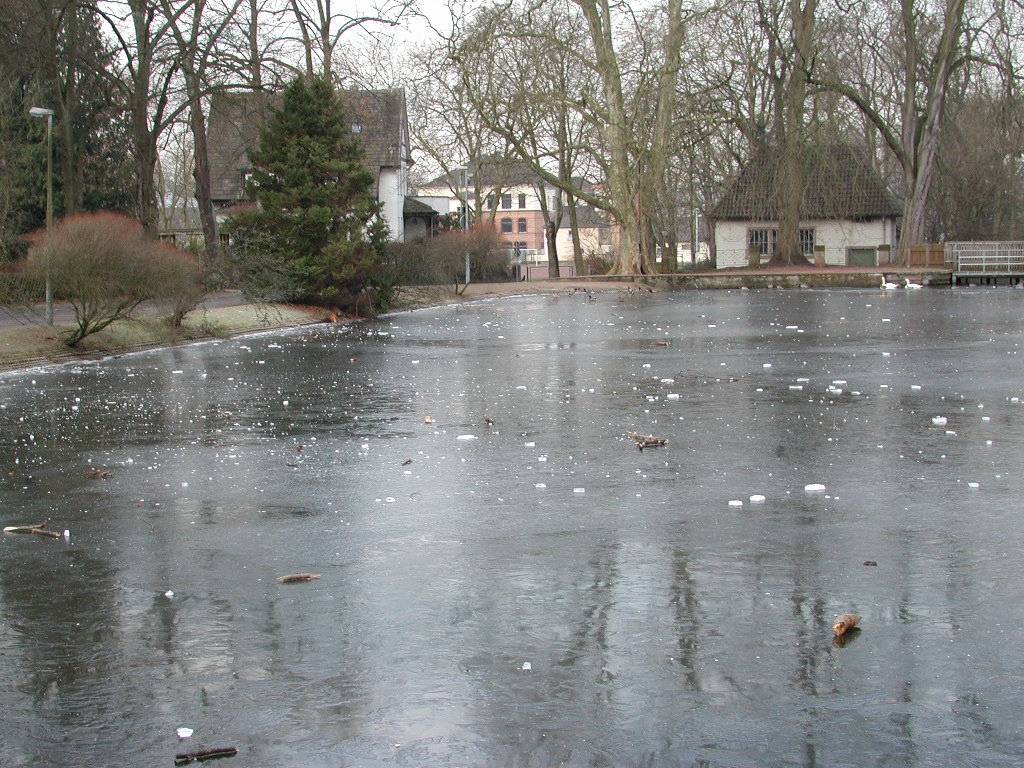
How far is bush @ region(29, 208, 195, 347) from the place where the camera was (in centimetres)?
2092

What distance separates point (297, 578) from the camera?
6.63 m

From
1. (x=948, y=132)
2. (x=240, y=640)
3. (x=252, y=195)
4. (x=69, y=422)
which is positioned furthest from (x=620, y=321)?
(x=948, y=132)

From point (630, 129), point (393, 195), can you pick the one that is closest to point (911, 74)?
point (630, 129)

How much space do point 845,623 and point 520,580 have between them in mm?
1774

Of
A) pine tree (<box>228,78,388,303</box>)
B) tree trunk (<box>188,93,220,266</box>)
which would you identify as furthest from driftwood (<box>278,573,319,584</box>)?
tree trunk (<box>188,93,220,266</box>)

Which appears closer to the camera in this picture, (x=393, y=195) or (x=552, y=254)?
(x=393, y=195)

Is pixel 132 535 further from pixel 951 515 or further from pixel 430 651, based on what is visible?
pixel 951 515

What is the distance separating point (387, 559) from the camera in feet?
23.1

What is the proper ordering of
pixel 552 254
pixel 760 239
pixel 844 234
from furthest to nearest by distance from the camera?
pixel 552 254 < pixel 760 239 < pixel 844 234

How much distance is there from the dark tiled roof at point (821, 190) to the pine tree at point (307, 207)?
28.9m

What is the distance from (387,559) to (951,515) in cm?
377

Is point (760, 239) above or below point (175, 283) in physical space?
above

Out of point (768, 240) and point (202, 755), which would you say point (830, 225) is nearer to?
point (768, 240)

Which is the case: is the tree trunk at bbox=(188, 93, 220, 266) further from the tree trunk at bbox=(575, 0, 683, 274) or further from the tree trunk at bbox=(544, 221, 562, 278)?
the tree trunk at bbox=(544, 221, 562, 278)
